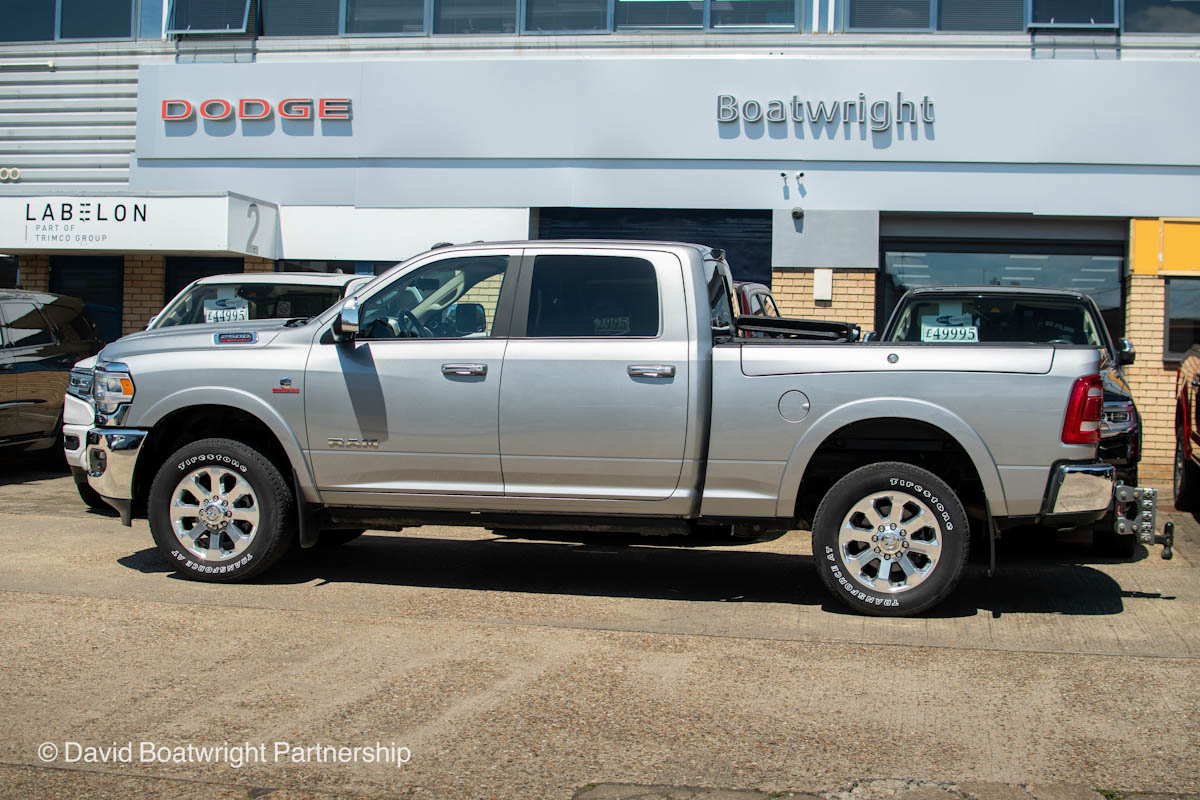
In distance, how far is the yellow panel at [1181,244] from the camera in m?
13.1

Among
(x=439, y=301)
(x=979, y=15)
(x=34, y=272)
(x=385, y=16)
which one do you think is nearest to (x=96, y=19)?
(x=34, y=272)

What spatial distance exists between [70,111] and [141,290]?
8.44ft

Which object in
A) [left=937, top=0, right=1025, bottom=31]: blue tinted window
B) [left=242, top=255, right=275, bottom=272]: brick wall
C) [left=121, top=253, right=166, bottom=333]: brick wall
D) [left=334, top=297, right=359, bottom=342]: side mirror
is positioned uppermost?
[left=937, top=0, right=1025, bottom=31]: blue tinted window

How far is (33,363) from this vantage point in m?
11.3

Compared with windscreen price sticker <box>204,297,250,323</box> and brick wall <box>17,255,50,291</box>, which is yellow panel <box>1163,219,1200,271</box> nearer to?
windscreen price sticker <box>204,297,250,323</box>

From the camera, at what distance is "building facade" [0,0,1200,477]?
13.2 metres

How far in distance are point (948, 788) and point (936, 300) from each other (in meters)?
6.41

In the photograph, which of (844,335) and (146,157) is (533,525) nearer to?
(844,335)

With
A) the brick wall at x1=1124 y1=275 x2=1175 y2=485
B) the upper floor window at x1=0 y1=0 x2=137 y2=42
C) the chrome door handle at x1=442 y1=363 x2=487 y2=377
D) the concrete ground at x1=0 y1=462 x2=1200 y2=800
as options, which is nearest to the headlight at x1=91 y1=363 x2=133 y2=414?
the concrete ground at x1=0 y1=462 x2=1200 y2=800

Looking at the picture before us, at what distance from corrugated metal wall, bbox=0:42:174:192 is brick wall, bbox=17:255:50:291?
3.05 feet

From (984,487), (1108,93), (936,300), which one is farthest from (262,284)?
(1108,93)

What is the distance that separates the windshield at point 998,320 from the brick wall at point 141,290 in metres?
9.53

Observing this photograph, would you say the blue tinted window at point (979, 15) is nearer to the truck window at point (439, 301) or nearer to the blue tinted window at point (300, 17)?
the blue tinted window at point (300, 17)

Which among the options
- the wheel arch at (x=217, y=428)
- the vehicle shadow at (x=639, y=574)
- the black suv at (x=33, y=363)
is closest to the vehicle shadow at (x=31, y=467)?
the black suv at (x=33, y=363)
